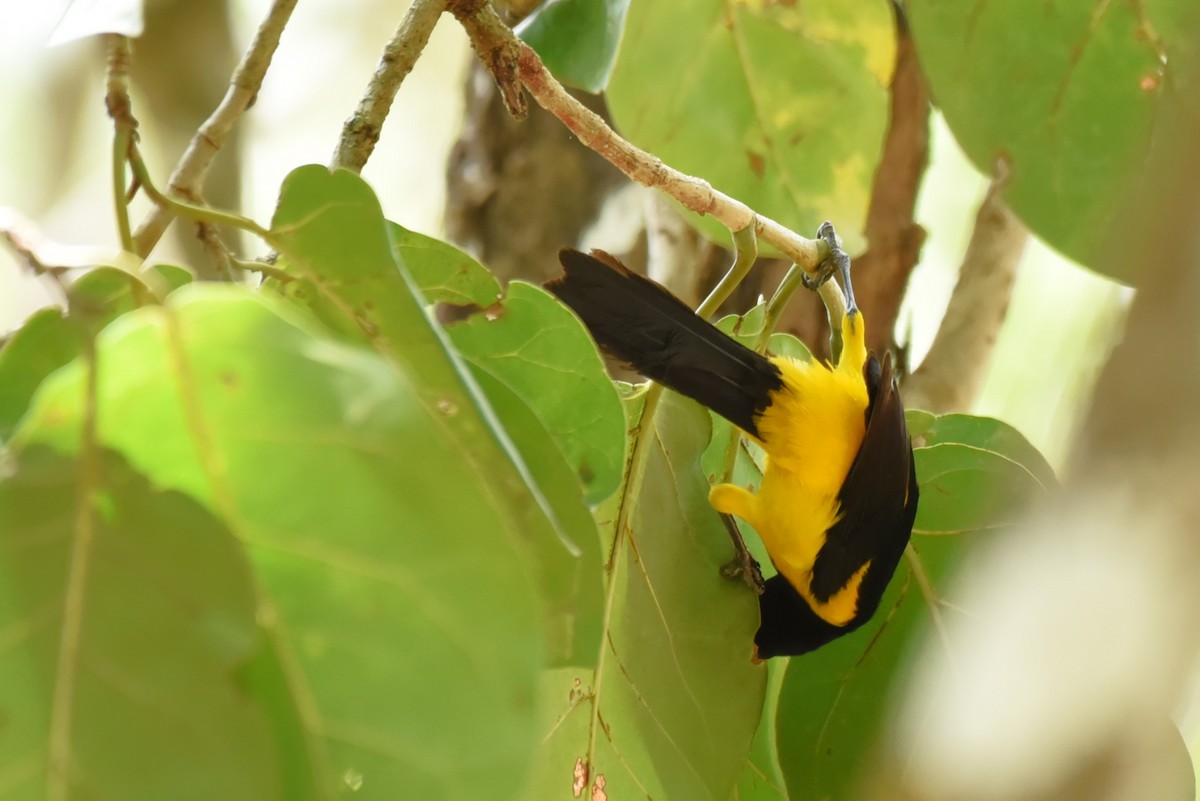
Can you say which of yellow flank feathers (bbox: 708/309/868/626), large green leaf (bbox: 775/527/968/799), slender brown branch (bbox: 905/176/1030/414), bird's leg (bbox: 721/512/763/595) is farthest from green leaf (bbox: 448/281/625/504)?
slender brown branch (bbox: 905/176/1030/414)

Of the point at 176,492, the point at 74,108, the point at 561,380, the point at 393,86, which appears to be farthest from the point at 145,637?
the point at 74,108

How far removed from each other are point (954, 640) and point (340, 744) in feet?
2.02

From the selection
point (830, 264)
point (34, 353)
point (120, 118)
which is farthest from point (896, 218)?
point (34, 353)

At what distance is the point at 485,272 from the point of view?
691 mm

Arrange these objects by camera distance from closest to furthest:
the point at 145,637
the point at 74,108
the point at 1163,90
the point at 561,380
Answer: the point at 145,637, the point at 561,380, the point at 1163,90, the point at 74,108

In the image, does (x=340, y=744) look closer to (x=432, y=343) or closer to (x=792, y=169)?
(x=432, y=343)

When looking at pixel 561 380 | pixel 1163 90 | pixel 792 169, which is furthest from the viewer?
pixel 792 169

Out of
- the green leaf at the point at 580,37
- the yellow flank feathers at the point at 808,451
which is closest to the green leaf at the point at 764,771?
the yellow flank feathers at the point at 808,451

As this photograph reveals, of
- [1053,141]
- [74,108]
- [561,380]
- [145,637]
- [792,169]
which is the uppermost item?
[1053,141]

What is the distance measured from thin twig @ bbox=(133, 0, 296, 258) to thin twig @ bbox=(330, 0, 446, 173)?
0.08m

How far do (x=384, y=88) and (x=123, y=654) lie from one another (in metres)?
0.47

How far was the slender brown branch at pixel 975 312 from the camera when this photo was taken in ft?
5.20

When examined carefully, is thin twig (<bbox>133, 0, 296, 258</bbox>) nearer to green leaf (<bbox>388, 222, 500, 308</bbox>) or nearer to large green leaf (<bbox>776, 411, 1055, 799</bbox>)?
green leaf (<bbox>388, 222, 500, 308</bbox>)

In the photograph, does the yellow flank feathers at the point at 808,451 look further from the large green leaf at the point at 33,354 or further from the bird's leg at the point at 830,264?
the large green leaf at the point at 33,354
